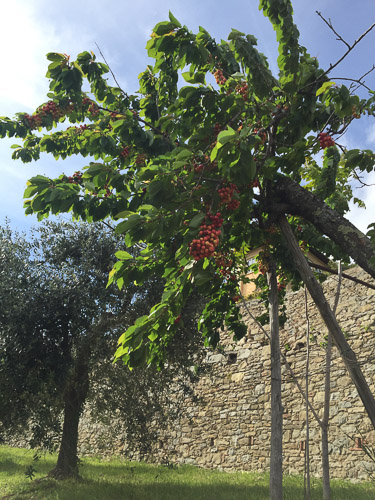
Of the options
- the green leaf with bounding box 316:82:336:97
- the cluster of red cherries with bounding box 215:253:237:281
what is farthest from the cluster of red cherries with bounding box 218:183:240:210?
the green leaf with bounding box 316:82:336:97

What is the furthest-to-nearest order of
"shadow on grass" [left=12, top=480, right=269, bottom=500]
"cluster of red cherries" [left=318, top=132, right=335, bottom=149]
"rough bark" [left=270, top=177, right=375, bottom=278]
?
"shadow on grass" [left=12, top=480, right=269, bottom=500], "cluster of red cherries" [left=318, top=132, right=335, bottom=149], "rough bark" [left=270, top=177, right=375, bottom=278]

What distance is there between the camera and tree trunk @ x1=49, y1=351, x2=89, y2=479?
31.3 feet

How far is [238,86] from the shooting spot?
4297 millimetres

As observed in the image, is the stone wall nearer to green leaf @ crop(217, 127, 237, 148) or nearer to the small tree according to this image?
the small tree

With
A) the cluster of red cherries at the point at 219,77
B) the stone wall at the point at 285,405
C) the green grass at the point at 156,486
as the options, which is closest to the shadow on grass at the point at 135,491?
the green grass at the point at 156,486

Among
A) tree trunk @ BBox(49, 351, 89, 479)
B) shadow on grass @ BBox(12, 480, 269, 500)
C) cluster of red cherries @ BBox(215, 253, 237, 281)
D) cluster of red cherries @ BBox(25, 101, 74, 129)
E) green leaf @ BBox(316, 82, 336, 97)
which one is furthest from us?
tree trunk @ BBox(49, 351, 89, 479)

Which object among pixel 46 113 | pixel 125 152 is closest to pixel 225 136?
pixel 125 152

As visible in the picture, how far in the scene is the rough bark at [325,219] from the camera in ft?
12.2

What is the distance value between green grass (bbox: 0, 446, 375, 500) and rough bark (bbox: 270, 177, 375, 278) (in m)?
5.66

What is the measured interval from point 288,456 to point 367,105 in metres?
8.84

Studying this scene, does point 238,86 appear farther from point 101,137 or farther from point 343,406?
point 343,406

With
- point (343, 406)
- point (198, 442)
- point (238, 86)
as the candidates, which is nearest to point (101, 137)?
point (238, 86)

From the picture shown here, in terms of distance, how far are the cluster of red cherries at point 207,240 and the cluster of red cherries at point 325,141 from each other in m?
1.85

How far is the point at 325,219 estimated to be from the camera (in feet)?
13.1
